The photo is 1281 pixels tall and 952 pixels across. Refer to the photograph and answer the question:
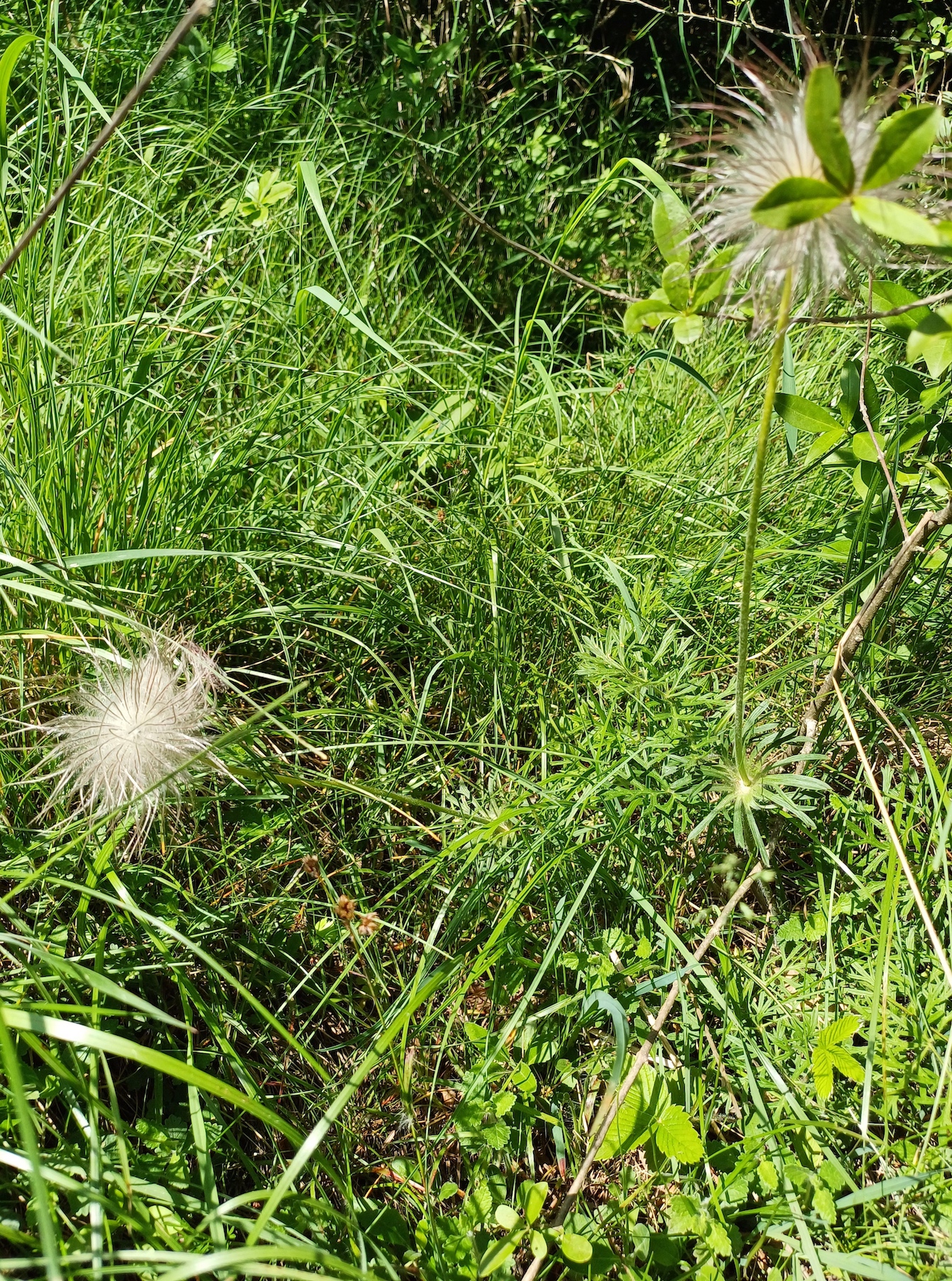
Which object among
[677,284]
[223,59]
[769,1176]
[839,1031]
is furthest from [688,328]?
[223,59]

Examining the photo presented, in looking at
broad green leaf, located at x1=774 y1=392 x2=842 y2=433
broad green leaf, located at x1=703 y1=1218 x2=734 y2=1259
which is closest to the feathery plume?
broad green leaf, located at x1=774 y1=392 x2=842 y2=433

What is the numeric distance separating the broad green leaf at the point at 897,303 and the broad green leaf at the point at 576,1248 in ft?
4.09

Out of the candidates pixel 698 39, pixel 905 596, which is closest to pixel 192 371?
pixel 905 596

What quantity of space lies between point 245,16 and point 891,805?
116 inches

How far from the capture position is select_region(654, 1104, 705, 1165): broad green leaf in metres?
1.30

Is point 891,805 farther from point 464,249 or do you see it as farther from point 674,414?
point 464,249

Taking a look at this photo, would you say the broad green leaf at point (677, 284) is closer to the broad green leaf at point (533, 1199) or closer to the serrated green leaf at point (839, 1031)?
the serrated green leaf at point (839, 1031)

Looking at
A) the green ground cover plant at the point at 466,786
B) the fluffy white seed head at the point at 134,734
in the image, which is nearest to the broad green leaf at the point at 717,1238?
the green ground cover plant at the point at 466,786

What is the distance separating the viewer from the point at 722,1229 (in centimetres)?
125

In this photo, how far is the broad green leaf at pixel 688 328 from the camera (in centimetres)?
120

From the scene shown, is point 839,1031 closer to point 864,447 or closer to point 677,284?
point 864,447

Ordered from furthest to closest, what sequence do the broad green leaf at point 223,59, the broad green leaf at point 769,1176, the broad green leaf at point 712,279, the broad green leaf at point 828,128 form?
1. the broad green leaf at point 223,59
2. the broad green leaf at point 769,1176
3. the broad green leaf at point 712,279
4. the broad green leaf at point 828,128

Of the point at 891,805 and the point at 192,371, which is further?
the point at 192,371

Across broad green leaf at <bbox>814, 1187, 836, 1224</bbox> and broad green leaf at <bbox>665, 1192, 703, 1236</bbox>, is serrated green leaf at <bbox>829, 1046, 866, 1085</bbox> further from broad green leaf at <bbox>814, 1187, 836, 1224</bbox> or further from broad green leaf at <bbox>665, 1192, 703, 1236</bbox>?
broad green leaf at <bbox>665, 1192, 703, 1236</bbox>
